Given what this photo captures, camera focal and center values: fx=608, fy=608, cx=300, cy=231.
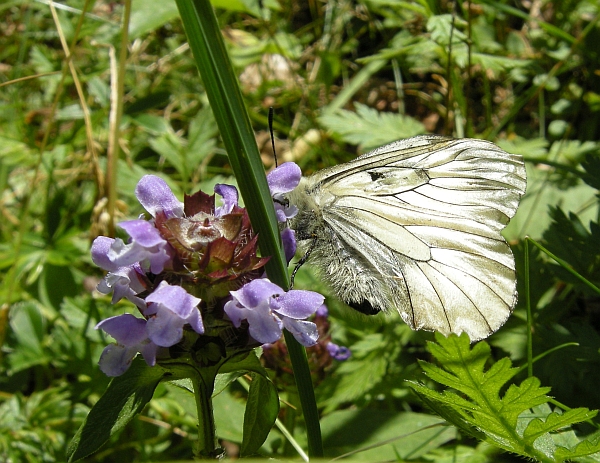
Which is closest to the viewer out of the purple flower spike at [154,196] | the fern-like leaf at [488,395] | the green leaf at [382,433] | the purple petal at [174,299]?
the purple petal at [174,299]

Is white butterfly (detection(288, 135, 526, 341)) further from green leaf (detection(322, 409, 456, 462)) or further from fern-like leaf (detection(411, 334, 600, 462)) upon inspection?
fern-like leaf (detection(411, 334, 600, 462))

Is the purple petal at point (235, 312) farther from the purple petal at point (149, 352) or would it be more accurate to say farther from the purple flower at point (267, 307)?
the purple petal at point (149, 352)

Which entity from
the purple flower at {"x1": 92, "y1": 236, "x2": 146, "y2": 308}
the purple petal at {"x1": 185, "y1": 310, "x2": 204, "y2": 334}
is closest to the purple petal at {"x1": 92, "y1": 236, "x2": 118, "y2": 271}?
the purple flower at {"x1": 92, "y1": 236, "x2": 146, "y2": 308}

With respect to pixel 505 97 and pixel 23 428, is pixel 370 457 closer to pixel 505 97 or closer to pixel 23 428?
pixel 23 428

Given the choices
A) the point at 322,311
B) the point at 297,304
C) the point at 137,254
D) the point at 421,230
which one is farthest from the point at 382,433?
the point at 137,254

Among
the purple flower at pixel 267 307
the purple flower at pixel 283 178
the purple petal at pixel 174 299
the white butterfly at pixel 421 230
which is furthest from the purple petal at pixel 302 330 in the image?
the white butterfly at pixel 421 230
